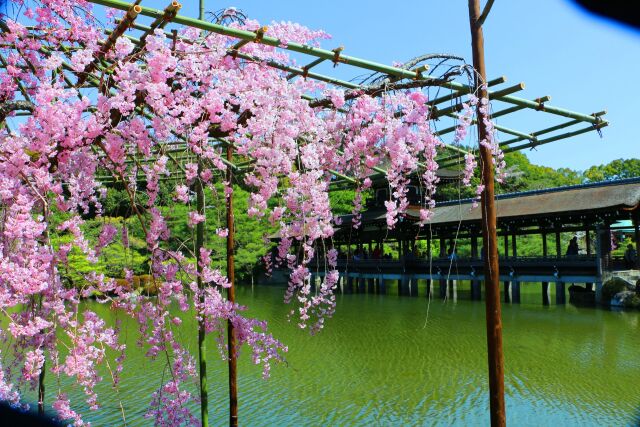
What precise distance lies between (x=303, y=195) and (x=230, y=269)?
1.19 meters

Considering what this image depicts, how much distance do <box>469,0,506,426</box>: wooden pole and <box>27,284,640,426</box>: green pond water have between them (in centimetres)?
151

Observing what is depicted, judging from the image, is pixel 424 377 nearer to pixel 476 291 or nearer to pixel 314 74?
pixel 314 74

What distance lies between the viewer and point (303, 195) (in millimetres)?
3938

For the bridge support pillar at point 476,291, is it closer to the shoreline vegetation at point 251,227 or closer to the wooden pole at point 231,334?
the shoreline vegetation at point 251,227

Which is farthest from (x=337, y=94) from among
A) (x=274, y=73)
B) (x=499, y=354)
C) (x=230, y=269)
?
(x=499, y=354)

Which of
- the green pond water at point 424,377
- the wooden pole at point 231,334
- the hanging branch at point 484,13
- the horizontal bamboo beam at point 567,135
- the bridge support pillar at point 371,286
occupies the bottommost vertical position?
the green pond water at point 424,377

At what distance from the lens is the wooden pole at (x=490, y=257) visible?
359cm

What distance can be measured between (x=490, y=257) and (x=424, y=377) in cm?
550

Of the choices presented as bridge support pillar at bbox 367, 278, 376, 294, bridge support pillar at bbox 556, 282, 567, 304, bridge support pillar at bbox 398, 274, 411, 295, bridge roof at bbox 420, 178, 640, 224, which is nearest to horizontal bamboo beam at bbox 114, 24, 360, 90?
bridge roof at bbox 420, 178, 640, 224

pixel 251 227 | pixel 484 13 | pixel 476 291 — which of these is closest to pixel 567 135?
pixel 484 13

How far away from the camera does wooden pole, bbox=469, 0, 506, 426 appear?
3594mm

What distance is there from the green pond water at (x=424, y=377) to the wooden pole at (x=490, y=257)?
1.51 metres

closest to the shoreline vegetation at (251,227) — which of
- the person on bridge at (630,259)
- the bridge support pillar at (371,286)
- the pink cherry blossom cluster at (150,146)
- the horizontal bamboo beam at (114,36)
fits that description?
the person on bridge at (630,259)

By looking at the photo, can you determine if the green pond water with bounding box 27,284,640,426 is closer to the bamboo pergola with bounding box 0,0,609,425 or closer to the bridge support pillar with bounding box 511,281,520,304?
the bamboo pergola with bounding box 0,0,609,425
